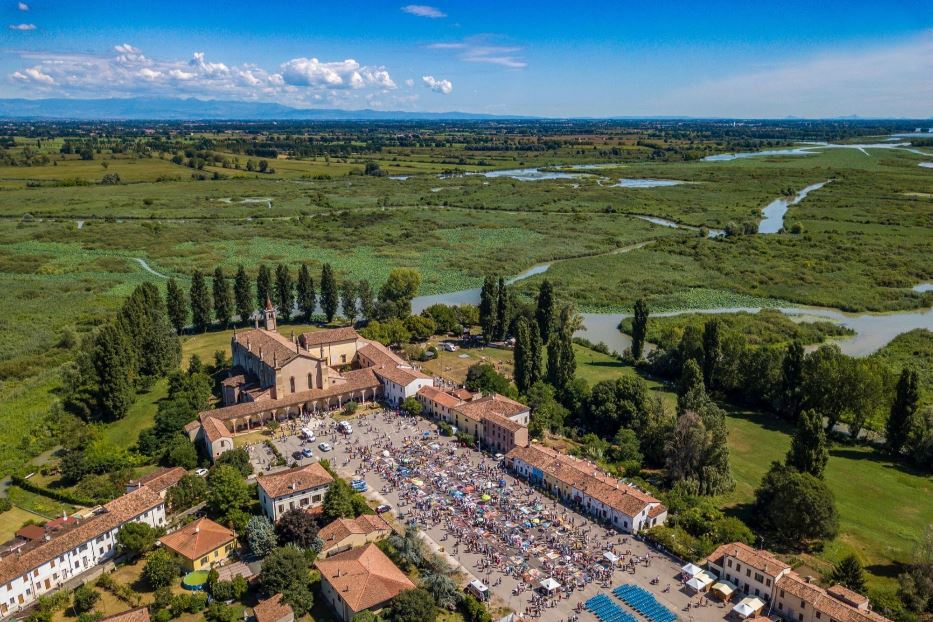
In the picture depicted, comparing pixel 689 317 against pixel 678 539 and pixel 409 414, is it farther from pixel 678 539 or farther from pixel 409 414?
pixel 678 539

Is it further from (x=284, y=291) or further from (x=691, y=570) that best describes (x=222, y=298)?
(x=691, y=570)

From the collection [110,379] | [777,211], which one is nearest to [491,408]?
[110,379]

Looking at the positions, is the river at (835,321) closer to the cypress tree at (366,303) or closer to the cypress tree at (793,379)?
the cypress tree at (366,303)

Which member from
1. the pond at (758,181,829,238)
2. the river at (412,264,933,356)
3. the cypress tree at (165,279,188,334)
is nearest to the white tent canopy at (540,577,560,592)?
the river at (412,264,933,356)

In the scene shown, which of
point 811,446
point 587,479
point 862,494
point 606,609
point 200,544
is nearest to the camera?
point 606,609

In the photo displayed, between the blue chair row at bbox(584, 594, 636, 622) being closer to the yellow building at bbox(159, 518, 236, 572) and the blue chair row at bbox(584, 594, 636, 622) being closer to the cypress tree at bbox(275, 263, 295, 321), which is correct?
the yellow building at bbox(159, 518, 236, 572)
